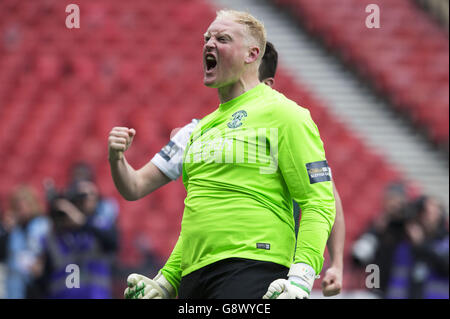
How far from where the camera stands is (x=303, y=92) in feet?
38.3

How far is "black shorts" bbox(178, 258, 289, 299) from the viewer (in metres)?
2.70

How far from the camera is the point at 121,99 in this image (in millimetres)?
10492

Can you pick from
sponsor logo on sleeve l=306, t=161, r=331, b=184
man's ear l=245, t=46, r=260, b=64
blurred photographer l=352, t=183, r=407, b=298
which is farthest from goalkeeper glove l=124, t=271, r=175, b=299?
blurred photographer l=352, t=183, r=407, b=298

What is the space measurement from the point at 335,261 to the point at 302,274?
37 cm

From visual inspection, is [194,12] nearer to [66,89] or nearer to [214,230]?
[66,89]

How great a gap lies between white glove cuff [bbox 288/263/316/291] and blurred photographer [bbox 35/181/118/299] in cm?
359

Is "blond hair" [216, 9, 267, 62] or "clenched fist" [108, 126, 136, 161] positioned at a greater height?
"blond hair" [216, 9, 267, 62]

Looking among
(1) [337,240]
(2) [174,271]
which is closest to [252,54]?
(1) [337,240]

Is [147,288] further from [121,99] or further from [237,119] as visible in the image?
[121,99]

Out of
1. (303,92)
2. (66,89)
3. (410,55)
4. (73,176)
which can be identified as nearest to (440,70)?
(410,55)

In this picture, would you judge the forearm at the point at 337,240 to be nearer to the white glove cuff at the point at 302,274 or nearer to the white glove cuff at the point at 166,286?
the white glove cuff at the point at 302,274

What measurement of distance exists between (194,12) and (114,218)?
22.1 ft

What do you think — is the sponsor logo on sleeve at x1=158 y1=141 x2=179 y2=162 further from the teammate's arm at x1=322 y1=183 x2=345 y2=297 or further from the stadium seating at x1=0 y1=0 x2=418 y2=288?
the stadium seating at x1=0 y1=0 x2=418 y2=288

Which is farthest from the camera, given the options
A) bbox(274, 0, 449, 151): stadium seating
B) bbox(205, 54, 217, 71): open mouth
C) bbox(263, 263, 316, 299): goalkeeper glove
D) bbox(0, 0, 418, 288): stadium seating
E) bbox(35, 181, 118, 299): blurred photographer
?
bbox(274, 0, 449, 151): stadium seating
